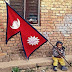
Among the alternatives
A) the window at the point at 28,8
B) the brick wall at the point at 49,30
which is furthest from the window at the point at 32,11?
the brick wall at the point at 49,30

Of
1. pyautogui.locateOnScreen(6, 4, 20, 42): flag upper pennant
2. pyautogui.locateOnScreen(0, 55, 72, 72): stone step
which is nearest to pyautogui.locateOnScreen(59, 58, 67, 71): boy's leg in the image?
pyautogui.locateOnScreen(0, 55, 72, 72): stone step

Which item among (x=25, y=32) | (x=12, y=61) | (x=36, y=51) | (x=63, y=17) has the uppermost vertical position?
(x=63, y=17)

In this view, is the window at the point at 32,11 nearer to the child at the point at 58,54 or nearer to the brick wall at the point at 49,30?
the brick wall at the point at 49,30

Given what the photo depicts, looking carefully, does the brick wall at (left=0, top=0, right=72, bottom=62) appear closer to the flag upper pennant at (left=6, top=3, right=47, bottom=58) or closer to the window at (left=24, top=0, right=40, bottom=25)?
the window at (left=24, top=0, right=40, bottom=25)

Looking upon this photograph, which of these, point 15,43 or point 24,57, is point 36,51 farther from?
point 15,43

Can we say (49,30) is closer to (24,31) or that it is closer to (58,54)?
(58,54)

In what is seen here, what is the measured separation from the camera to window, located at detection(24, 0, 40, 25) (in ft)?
14.2

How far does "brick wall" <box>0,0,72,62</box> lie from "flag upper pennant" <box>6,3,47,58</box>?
381 mm

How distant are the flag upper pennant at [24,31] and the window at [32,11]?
691mm

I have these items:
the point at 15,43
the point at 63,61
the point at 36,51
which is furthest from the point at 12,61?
the point at 63,61

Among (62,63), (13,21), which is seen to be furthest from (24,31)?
(62,63)

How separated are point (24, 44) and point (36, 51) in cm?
63

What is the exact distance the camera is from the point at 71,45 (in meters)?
4.53

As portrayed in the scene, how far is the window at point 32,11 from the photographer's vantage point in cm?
434
